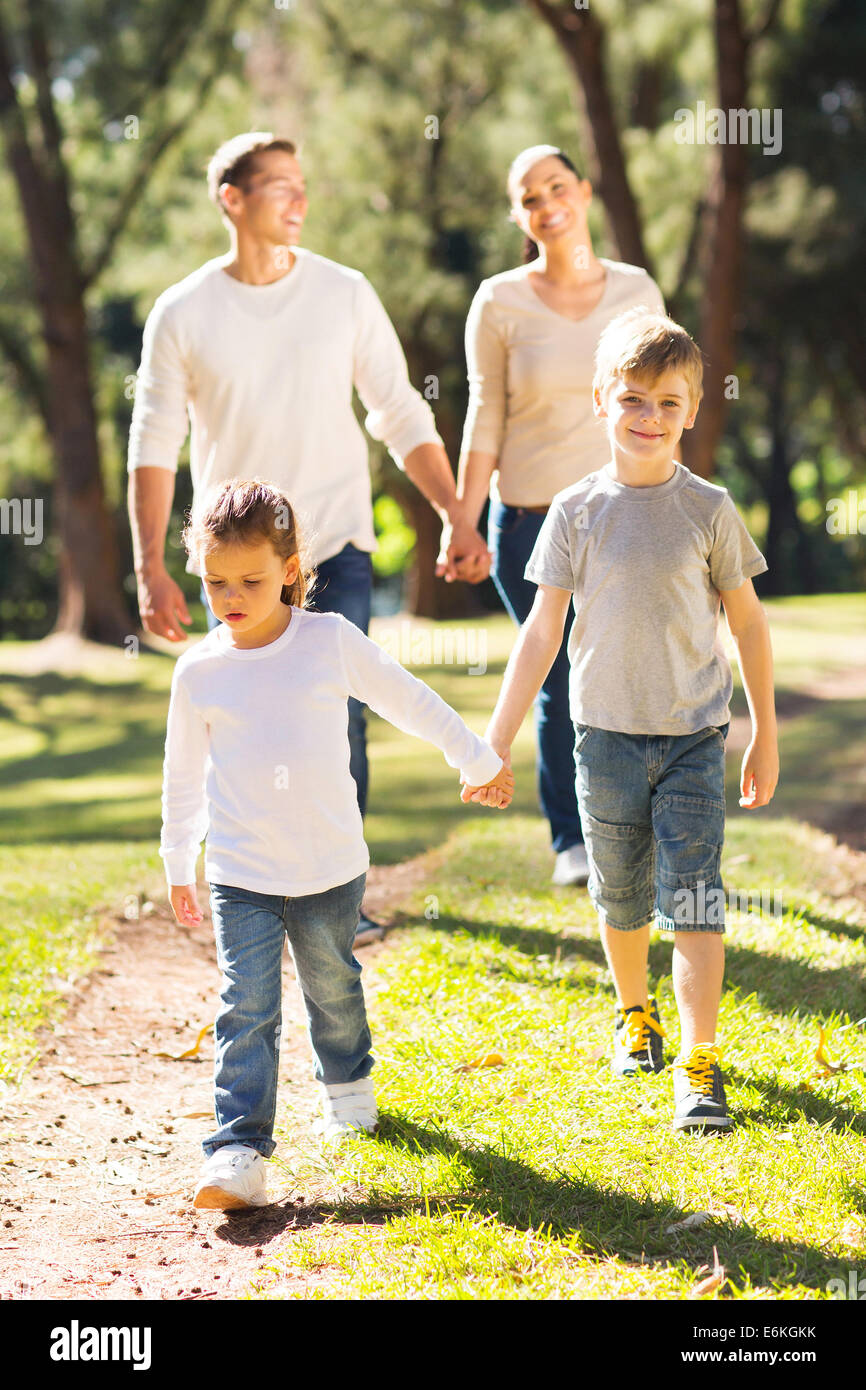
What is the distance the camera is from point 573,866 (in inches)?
197

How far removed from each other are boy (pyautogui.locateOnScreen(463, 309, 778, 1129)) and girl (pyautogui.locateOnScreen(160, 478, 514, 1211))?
301 mm

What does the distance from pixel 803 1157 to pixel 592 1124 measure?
0.45 metres

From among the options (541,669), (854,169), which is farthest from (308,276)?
(854,169)

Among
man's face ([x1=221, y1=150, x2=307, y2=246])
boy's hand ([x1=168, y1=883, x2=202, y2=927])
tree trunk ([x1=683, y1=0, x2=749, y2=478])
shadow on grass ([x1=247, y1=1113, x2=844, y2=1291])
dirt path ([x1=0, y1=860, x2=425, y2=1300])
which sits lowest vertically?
dirt path ([x1=0, y1=860, x2=425, y2=1300])

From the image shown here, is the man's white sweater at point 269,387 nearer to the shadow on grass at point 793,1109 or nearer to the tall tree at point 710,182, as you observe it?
the shadow on grass at point 793,1109

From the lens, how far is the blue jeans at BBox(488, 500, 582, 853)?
15.3 feet

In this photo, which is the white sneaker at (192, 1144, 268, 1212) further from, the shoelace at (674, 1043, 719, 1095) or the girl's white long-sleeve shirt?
the shoelace at (674, 1043, 719, 1095)

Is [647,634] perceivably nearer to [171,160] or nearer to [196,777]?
[196,777]

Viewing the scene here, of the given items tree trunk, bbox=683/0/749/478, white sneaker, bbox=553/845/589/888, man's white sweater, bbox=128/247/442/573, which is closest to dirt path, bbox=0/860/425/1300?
white sneaker, bbox=553/845/589/888

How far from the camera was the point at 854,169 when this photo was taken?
58.1 feet

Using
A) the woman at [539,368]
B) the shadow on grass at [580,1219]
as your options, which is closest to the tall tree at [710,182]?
the woman at [539,368]

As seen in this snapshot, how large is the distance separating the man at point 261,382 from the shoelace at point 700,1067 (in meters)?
1.64

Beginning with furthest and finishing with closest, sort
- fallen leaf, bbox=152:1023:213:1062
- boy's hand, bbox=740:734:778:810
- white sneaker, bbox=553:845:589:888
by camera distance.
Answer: white sneaker, bbox=553:845:589:888
fallen leaf, bbox=152:1023:213:1062
boy's hand, bbox=740:734:778:810

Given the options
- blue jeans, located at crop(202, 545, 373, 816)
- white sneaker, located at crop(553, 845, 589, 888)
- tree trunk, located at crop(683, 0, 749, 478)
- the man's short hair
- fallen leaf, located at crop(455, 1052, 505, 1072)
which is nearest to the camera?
fallen leaf, located at crop(455, 1052, 505, 1072)
